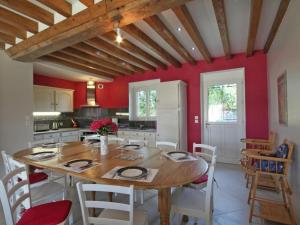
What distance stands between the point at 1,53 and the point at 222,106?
4.84 m

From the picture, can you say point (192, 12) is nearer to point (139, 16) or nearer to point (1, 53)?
point (139, 16)

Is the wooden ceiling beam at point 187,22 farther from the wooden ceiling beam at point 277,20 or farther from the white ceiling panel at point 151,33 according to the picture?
the wooden ceiling beam at point 277,20

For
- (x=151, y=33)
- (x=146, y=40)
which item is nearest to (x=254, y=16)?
(x=151, y=33)

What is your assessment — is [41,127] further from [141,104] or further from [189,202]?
[189,202]

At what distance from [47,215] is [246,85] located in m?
4.26

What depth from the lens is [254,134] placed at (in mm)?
3898

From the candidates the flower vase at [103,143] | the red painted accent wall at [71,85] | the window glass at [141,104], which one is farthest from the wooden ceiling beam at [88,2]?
the red painted accent wall at [71,85]

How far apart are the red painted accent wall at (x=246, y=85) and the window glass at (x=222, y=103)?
12.9 inches

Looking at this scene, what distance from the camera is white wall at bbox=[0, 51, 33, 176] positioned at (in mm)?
3115

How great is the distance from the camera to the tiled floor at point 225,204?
207cm

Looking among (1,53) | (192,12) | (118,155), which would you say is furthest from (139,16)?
(1,53)

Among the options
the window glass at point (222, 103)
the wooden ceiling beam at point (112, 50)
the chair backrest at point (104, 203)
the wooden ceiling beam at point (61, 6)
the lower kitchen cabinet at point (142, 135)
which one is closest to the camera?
the chair backrest at point (104, 203)

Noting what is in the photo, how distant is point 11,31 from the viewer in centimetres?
249

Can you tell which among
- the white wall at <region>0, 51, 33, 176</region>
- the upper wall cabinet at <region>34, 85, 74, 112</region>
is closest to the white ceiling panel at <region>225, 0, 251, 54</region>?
the white wall at <region>0, 51, 33, 176</region>
